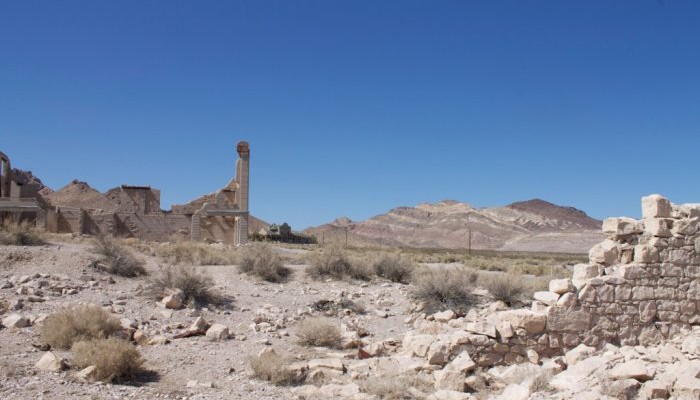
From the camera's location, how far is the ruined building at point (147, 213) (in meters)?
33.0

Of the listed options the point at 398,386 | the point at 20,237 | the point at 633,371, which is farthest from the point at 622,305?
the point at 20,237

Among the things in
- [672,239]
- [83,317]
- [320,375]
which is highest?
[672,239]

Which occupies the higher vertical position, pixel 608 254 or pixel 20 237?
pixel 20 237

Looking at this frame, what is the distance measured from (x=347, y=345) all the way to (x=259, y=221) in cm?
5788

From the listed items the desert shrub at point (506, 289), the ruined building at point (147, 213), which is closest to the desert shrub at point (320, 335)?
the desert shrub at point (506, 289)

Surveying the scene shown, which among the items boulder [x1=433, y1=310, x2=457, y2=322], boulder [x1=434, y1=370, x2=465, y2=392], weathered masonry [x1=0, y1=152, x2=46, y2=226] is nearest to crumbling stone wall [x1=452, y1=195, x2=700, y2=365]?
boulder [x1=434, y1=370, x2=465, y2=392]

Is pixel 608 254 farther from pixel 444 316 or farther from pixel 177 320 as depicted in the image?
pixel 177 320

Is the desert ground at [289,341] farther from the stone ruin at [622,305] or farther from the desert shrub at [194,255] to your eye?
the desert shrub at [194,255]

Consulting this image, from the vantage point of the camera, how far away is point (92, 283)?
14242mm

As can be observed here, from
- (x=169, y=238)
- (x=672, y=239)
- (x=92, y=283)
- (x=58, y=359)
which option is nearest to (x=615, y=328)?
(x=672, y=239)

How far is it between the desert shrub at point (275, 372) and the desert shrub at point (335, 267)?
8.93m

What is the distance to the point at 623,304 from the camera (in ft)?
28.4

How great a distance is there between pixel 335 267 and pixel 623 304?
10.5 m

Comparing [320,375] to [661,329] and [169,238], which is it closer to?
[661,329]
